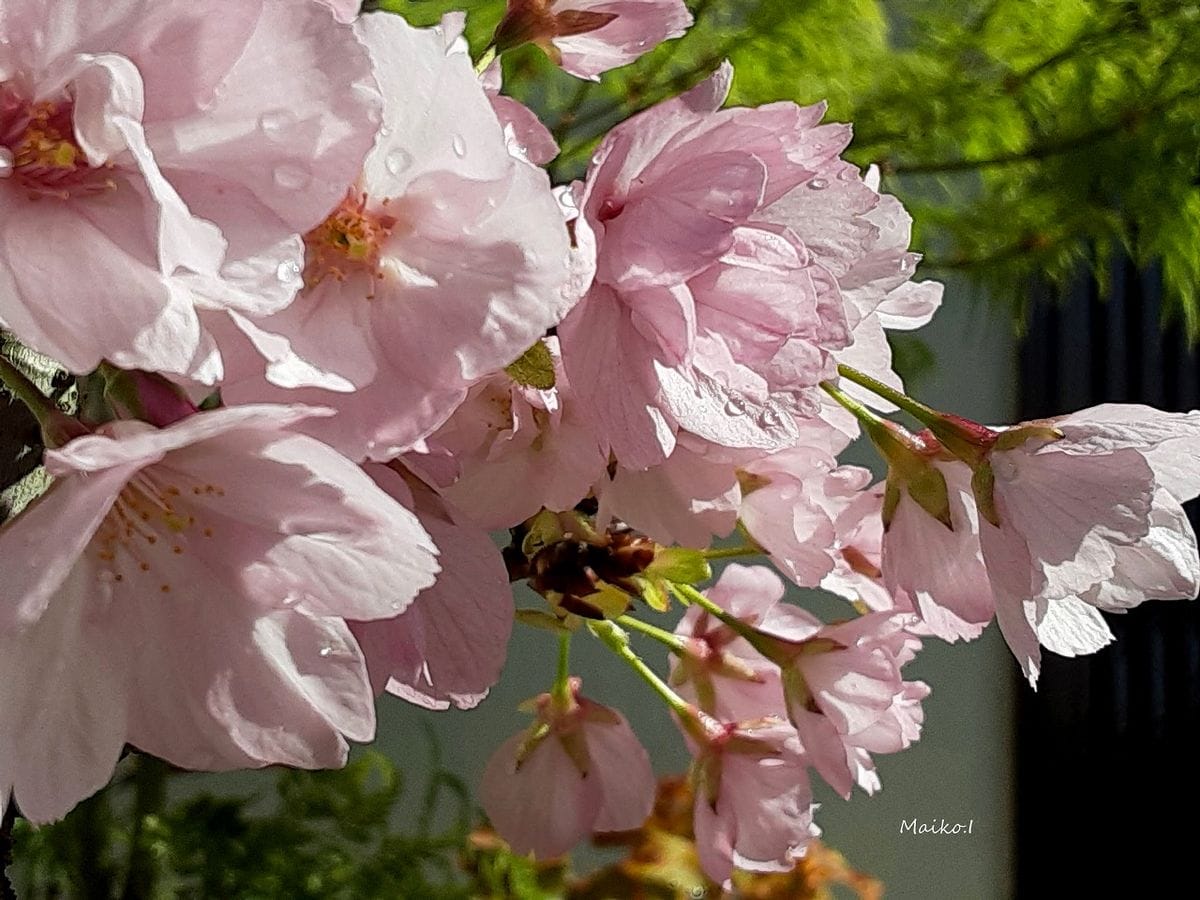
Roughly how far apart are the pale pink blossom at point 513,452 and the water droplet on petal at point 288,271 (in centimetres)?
4

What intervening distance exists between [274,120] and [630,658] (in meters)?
0.18

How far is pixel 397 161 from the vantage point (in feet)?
0.51

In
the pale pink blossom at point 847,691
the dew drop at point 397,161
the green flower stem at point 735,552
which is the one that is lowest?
the pale pink blossom at point 847,691

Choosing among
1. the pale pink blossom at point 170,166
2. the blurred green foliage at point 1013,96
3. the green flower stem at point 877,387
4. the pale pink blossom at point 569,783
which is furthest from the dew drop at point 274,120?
the blurred green foliage at point 1013,96

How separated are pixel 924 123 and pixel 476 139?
21.8 inches

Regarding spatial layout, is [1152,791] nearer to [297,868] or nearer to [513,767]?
[297,868]

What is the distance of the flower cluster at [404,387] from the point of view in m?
0.13

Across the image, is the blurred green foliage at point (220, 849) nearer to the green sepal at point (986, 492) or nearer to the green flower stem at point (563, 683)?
the green flower stem at point (563, 683)

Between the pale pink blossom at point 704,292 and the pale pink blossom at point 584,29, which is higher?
the pale pink blossom at point 584,29

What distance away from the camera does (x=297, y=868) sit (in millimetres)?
562

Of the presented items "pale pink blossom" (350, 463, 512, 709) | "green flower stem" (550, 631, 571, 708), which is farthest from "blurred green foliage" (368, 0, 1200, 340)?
"pale pink blossom" (350, 463, 512, 709)

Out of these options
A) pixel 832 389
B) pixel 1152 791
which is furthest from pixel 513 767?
pixel 1152 791

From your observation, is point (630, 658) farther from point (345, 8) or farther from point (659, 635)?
point (345, 8)

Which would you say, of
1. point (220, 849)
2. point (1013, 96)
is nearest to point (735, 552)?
point (220, 849)
